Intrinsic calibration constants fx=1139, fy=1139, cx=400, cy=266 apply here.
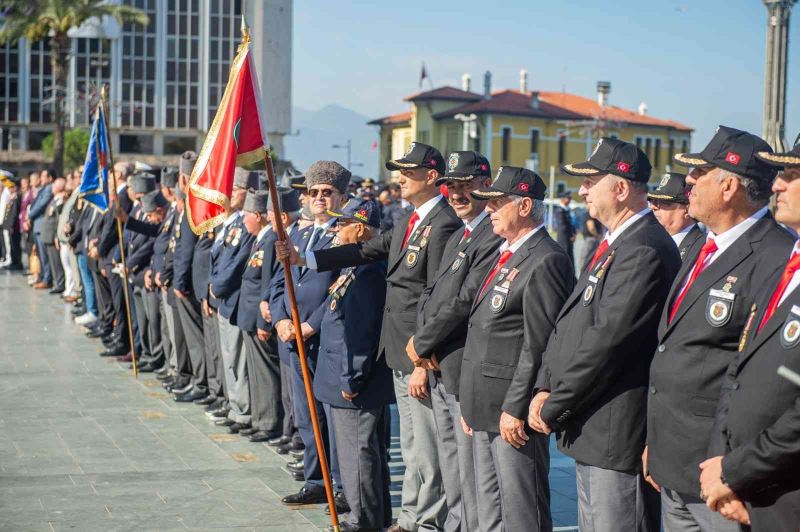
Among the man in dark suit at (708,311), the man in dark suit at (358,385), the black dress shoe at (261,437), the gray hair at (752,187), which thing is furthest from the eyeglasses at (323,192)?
the gray hair at (752,187)

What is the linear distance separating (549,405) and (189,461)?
4.45 metres

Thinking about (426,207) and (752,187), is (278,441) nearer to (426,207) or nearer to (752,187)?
(426,207)

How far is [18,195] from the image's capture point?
25.9 m

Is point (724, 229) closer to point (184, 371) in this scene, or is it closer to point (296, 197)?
point (296, 197)

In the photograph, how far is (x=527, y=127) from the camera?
287 ft

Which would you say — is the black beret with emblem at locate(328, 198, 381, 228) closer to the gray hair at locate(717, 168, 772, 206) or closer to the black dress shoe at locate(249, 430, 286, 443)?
the black dress shoe at locate(249, 430, 286, 443)

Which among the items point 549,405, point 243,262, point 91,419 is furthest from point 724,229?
point 91,419

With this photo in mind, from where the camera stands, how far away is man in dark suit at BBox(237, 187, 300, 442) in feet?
29.1

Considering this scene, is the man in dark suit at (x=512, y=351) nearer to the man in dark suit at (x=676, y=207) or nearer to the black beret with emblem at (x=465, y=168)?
the black beret with emblem at (x=465, y=168)

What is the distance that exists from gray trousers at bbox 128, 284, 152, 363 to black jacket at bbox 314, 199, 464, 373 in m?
6.69

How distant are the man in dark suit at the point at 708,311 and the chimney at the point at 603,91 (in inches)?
3636

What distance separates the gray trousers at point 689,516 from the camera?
413 centimetres

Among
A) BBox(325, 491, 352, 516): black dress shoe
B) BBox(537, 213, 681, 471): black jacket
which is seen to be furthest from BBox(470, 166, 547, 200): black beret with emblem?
BBox(325, 491, 352, 516): black dress shoe

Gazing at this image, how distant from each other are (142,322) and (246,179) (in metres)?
3.96
